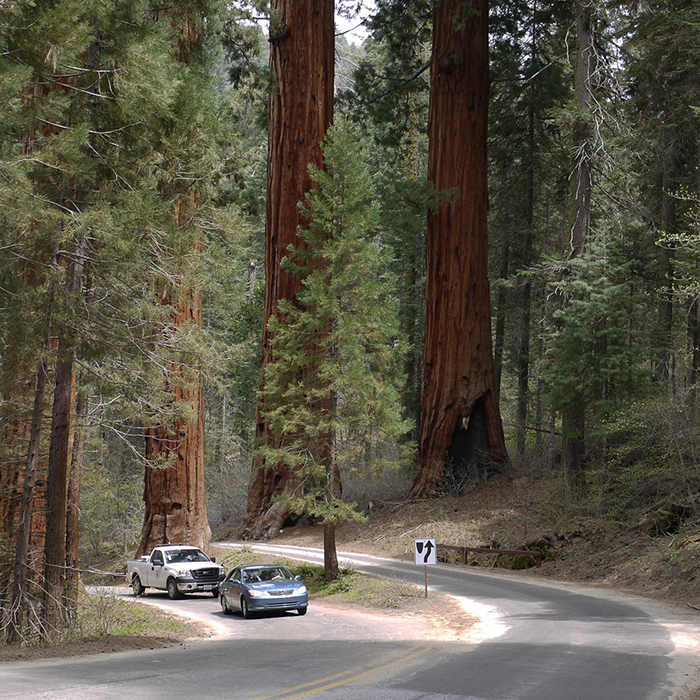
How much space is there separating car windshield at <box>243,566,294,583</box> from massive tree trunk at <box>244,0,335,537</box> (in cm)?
818

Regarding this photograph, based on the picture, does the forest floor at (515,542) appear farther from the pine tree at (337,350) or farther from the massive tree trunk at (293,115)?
the massive tree trunk at (293,115)

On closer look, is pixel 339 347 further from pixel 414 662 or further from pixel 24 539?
pixel 414 662

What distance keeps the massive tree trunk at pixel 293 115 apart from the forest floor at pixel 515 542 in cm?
392

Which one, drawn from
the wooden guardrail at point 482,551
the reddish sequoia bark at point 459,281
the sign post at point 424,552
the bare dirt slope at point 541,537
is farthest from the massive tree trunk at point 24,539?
the reddish sequoia bark at point 459,281

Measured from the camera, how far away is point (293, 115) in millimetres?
24266

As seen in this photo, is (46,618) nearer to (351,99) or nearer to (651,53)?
(651,53)

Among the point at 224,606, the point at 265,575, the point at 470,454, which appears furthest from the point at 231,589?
the point at 470,454

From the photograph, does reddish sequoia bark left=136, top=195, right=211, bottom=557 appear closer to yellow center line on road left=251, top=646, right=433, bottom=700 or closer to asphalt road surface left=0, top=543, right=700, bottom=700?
asphalt road surface left=0, top=543, right=700, bottom=700

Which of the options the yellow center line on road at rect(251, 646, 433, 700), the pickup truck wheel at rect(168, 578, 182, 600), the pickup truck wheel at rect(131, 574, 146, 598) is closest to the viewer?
the yellow center line on road at rect(251, 646, 433, 700)

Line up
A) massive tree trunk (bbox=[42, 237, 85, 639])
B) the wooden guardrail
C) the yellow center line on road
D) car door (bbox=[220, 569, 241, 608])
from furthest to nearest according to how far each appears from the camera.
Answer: the wooden guardrail < car door (bbox=[220, 569, 241, 608]) < massive tree trunk (bbox=[42, 237, 85, 639]) < the yellow center line on road

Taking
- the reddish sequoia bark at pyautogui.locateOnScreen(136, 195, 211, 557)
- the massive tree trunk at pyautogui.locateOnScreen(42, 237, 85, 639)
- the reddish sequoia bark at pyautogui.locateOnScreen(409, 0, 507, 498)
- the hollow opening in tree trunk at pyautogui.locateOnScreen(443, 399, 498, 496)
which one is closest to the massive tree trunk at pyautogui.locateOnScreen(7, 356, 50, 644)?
the massive tree trunk at pyautogui.locateOnScreen(42, 237, 85, 639)

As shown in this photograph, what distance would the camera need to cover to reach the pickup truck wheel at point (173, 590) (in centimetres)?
1898

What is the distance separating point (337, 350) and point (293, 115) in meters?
9.47

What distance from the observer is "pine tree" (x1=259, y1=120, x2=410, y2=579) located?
1775cm
